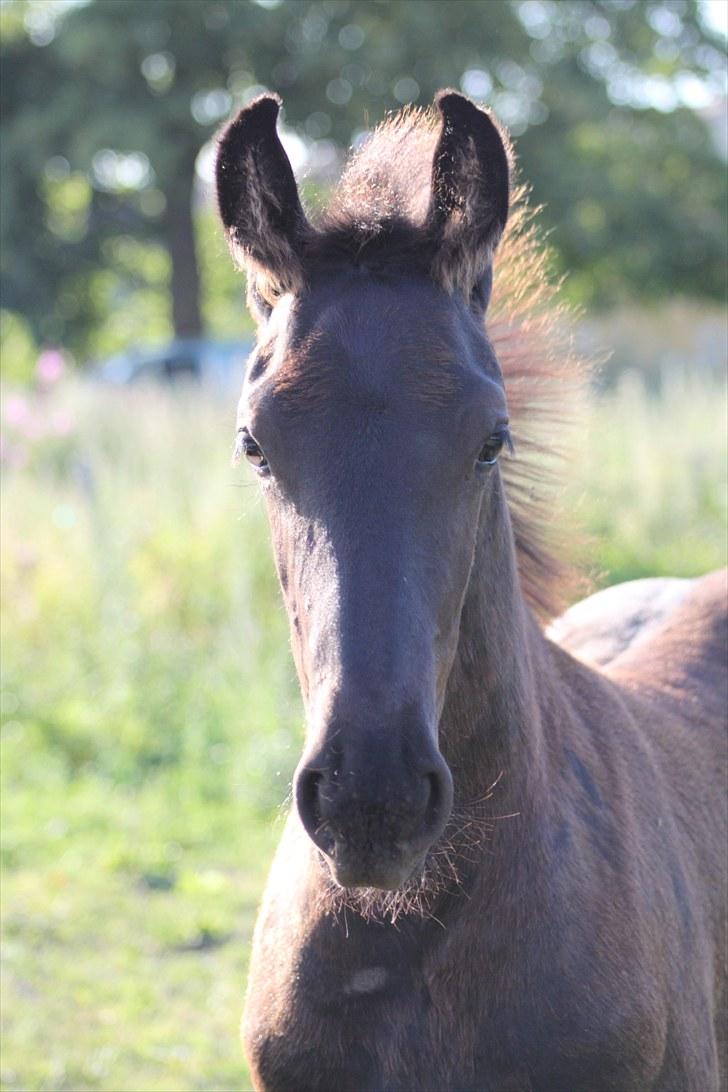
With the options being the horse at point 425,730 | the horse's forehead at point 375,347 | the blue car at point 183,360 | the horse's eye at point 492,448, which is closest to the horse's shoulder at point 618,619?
the horse at point 425,730

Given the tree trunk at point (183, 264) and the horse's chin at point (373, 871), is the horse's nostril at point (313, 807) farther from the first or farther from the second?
the tree trunk at point (183, 264)

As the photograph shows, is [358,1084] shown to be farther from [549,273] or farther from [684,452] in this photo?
[684,452]

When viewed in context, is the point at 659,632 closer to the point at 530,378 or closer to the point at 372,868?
the point at 530,378

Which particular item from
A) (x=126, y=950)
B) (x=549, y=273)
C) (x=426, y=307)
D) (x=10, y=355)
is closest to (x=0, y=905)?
(x=126, y=950)

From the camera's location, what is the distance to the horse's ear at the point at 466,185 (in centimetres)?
258

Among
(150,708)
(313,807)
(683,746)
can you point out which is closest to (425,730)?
(313,807)

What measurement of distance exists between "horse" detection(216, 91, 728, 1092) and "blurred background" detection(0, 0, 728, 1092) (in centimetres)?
50

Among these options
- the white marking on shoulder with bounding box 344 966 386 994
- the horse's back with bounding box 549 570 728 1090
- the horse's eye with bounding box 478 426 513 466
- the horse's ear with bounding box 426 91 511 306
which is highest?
the horse's ear with bounding box 426 91 511 306

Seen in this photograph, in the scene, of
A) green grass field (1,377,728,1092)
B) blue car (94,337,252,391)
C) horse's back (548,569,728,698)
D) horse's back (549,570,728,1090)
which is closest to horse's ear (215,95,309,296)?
green grass field (1,377,728,1092)

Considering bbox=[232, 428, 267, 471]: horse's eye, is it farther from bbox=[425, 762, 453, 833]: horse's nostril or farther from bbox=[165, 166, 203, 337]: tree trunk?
bbox=[165, 166, 203, 337]: tree trunk

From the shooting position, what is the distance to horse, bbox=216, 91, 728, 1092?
2156 mm

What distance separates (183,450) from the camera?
1095 centimetres

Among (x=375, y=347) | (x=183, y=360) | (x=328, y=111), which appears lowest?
(x=183, y=360)

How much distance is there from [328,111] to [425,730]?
22.5 m
